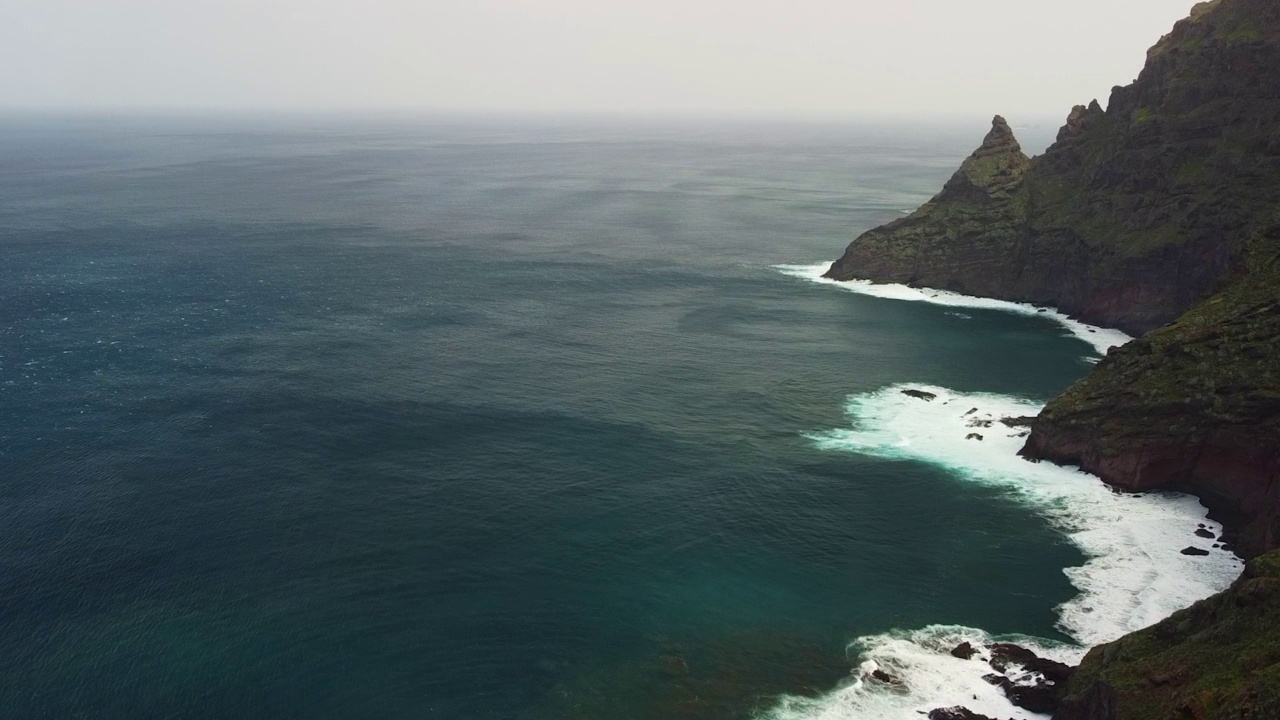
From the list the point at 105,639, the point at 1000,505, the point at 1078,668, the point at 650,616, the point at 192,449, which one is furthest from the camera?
the point at 192,449

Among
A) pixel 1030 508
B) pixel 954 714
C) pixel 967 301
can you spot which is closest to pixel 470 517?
pixel 954 714

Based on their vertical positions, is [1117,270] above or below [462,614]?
above

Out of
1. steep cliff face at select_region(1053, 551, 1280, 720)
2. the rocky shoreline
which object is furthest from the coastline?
steep cliff face at select_region(1053, 551, 1280, 720)

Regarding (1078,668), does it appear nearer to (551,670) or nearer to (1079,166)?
(551,670)

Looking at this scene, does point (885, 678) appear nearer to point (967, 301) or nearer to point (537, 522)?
point (537, 522)

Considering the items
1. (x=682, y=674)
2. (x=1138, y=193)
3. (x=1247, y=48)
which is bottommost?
(x=682, y=674)

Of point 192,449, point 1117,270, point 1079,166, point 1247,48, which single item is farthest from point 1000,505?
point 1079,166
